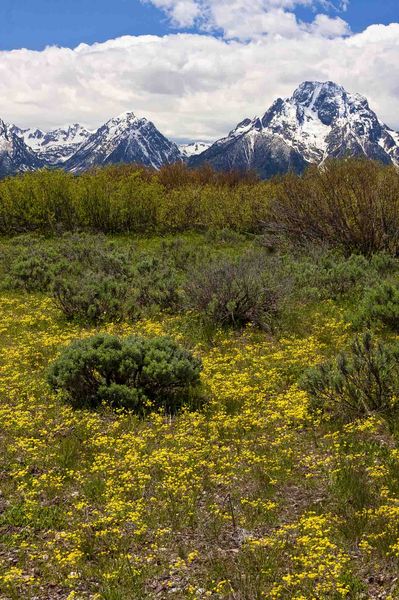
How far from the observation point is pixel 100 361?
8227 millimetres

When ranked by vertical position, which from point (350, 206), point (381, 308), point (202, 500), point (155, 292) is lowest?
point (202, 500)

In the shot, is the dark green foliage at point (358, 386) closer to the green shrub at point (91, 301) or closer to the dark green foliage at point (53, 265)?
the green shrub at point (91, 301)

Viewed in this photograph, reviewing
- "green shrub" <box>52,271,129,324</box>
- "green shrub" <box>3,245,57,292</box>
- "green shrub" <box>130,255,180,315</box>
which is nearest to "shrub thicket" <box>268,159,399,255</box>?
"green shrub" <box>130,255,180,315</box>

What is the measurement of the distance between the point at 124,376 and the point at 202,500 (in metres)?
3.14

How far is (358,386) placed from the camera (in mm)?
7188

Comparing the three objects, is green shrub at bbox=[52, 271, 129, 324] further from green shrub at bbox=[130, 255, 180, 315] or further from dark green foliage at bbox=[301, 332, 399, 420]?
dark green foliage at bbox=[301, 332, 399, 420]

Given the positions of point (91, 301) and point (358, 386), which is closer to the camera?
point (358, 386)

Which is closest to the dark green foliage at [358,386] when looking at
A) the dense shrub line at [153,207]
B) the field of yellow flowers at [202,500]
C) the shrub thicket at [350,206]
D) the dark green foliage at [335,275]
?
the field of yellow flowers at [202,500]

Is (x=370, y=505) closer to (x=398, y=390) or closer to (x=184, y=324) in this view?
(x=398, y=390)

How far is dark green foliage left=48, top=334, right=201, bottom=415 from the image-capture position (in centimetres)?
794

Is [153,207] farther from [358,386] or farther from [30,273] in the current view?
[358,386]

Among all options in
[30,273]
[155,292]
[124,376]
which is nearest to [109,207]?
[30,273]

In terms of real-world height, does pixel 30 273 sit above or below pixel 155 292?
below

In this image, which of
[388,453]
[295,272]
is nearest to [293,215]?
[295,272]
